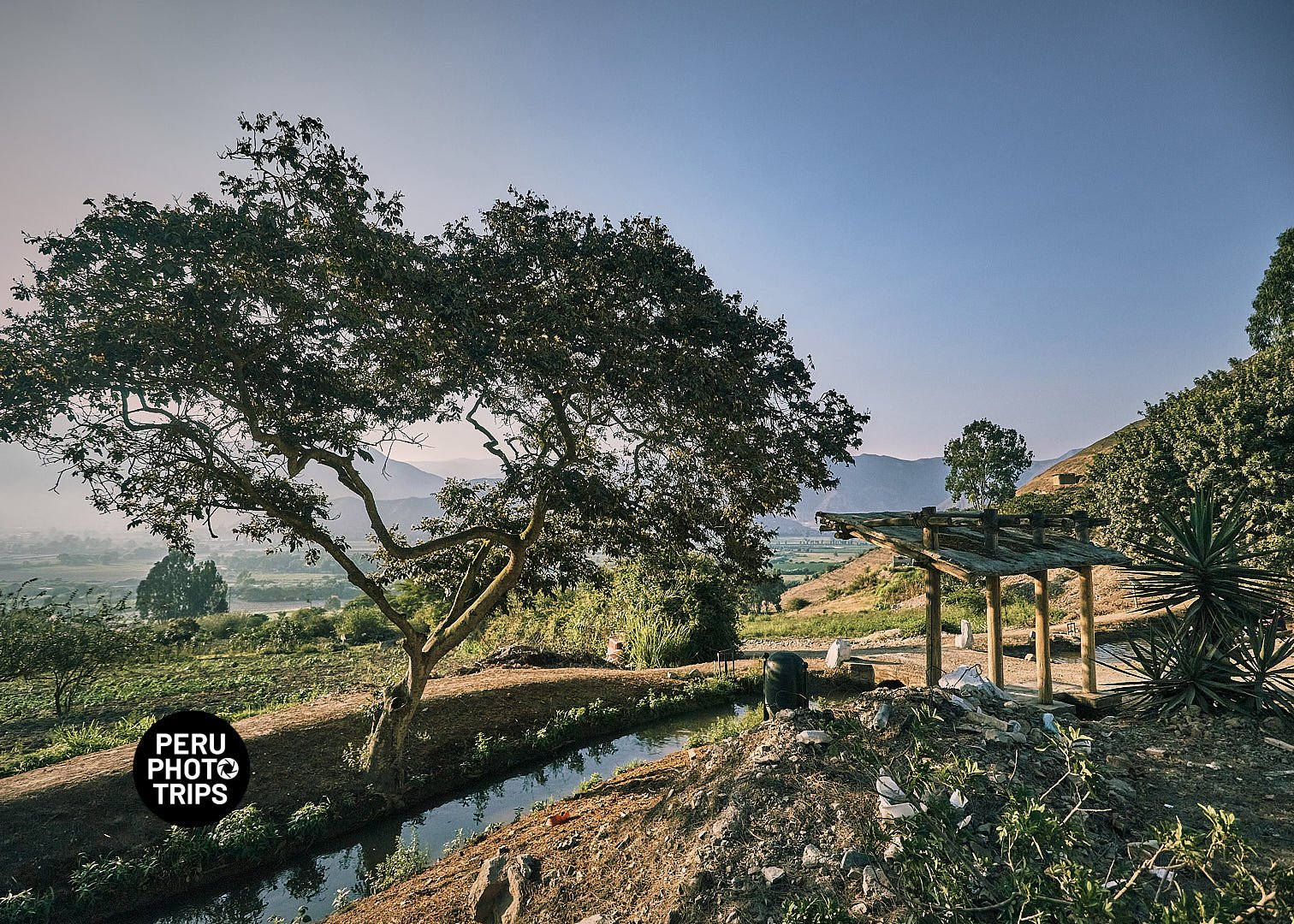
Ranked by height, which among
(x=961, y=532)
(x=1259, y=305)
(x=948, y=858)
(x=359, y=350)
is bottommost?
(x=948, y=858)

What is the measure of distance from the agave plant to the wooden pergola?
37.9 inches

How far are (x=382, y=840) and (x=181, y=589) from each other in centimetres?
4422

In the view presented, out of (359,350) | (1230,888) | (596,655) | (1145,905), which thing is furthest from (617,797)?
(596,655)

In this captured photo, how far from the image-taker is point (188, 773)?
6.96 m

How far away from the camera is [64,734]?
9.73m

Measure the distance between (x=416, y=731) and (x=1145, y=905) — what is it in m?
9.31

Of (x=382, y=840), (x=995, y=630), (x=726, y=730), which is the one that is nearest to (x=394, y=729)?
(x=382, y=840)

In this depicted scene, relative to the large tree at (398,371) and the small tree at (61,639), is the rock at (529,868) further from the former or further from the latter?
the small tree at (61,639)

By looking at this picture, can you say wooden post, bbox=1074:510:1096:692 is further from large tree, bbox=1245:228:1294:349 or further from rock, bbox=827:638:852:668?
large tree, bbox=1245:228:1294:349

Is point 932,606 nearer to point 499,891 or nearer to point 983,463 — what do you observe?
point 499,891

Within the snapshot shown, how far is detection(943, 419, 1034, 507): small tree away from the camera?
46.1 metres

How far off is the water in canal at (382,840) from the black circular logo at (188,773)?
0.94 meters

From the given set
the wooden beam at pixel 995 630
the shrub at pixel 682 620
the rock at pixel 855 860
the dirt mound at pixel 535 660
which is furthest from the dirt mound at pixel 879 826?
the shrub at pixel 682 620

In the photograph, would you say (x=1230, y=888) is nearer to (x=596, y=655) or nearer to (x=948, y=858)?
(x=948, y=858)
